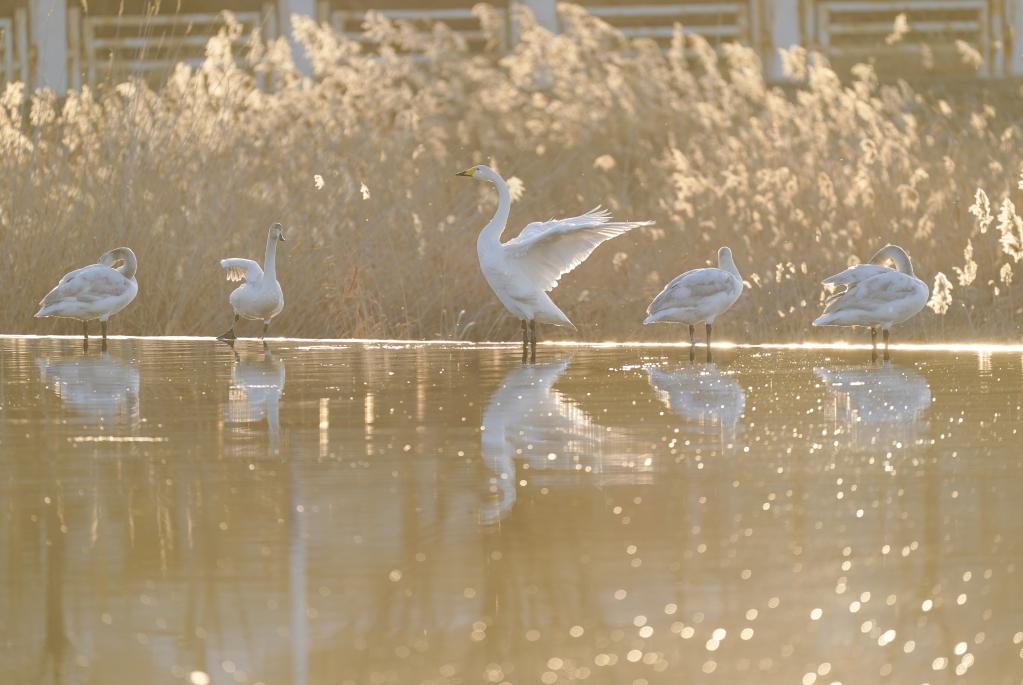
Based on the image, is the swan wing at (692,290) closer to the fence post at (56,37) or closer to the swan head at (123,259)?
the swan head at (123,259)

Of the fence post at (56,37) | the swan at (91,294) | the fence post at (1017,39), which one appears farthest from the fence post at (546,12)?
the swan at (91,294)

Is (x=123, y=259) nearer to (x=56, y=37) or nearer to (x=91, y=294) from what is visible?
(x=91, y=294)

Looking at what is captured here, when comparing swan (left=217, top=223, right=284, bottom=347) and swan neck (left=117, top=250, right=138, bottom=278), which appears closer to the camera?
swan (left=217, top=223, right=284, bottom=347)

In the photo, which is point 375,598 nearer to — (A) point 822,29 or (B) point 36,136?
(B) point 36,136

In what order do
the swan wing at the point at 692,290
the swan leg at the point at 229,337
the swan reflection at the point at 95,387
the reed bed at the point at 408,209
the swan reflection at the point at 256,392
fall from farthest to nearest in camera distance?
the reed bed at the point at 408,209, the swan leg at the point at 229,337, the swan wing at the point at 692,290, the swan reflection at the point at 95,387, the swan reflection at the point at 256,392

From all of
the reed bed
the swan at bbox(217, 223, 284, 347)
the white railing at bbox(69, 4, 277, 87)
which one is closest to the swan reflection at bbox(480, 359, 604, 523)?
the swan at bbox(217, 223, 284, 347)

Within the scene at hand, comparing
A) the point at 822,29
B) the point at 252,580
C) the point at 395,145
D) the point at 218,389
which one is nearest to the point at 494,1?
the point at 822,29

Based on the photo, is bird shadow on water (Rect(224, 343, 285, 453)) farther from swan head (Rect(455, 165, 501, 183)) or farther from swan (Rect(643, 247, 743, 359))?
swan (Rect(643, 247, 743, 359))

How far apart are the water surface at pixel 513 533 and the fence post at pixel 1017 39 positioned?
1598 centimetres

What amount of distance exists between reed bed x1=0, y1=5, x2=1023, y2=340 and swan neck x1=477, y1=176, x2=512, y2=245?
171cm

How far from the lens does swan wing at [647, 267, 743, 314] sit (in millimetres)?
13773

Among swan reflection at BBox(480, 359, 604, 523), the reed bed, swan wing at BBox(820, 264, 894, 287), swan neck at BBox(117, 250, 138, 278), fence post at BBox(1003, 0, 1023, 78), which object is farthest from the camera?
fence post at BBox(1003, 0, 1023, 78)

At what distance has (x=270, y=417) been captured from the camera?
376 inches

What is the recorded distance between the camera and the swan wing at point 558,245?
44.1 feet
